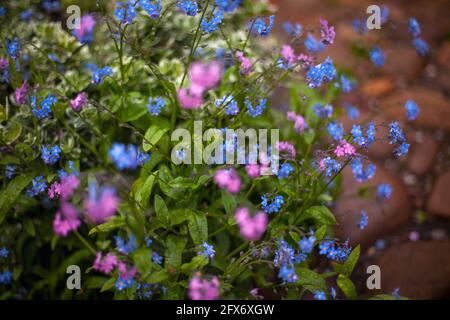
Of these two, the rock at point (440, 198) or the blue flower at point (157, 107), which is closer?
the blue flower at point (157, 107)

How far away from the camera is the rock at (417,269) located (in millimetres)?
2504

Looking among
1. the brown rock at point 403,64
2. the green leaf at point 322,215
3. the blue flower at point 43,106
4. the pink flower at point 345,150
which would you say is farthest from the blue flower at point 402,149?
the brown rock at point 403,64

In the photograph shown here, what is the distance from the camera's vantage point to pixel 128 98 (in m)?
2.38

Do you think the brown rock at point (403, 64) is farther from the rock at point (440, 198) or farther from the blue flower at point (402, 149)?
the blue flower at point (402, 149)

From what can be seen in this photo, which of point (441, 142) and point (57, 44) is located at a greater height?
point (57, 44)

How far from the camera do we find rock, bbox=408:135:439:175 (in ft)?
10.5

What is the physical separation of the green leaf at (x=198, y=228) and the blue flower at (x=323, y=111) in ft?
3.08

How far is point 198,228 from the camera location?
2.00m

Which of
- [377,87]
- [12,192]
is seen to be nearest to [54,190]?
Result: [12,192]

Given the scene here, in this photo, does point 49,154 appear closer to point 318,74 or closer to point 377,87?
point 318,74

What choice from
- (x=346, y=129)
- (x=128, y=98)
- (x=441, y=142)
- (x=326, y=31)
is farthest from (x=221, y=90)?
(x=441, y=142)

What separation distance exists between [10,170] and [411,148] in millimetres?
2469
